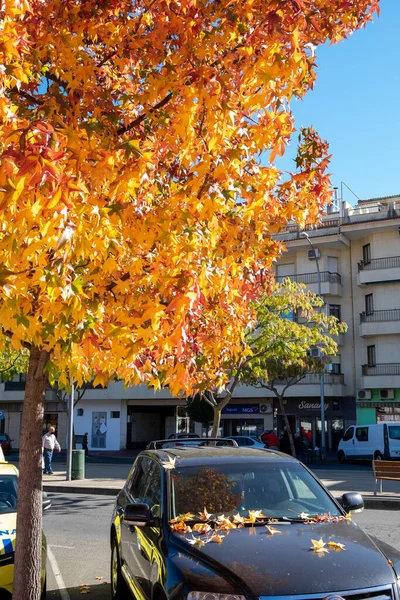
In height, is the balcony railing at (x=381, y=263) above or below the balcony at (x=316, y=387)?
above

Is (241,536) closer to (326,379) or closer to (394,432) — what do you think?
(394,432)

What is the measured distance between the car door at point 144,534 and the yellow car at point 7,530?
1104 millimetres

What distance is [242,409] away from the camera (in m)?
42.0

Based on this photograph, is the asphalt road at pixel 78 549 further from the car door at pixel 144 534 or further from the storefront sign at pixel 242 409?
the storefront sign at pixel 242 409

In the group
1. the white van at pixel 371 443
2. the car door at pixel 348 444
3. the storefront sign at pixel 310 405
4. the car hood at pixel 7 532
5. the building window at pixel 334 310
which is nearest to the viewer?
the car hood at pixel 7 532

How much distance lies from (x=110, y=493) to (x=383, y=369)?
78.9ft

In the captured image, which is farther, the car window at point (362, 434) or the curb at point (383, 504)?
the car window at point (362, 434)

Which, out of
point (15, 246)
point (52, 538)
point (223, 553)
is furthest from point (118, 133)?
point (52, 538)

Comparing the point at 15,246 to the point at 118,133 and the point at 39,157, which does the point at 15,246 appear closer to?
the point at 39,157

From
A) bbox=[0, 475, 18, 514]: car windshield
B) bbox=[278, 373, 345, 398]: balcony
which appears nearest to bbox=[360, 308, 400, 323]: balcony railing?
bbox=[278, 373, 345, 398]: balcony

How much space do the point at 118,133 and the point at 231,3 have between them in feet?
5.17

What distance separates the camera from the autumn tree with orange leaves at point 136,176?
421cm

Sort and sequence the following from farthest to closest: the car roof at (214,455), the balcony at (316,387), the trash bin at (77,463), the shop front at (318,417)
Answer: the shop front at (318,417)
the balcony at (316,387)
the trash bin at (77,463)
the car roof at (214,455)

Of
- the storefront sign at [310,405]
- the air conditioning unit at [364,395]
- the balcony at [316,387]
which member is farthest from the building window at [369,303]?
the storefront sign at [310,405]
